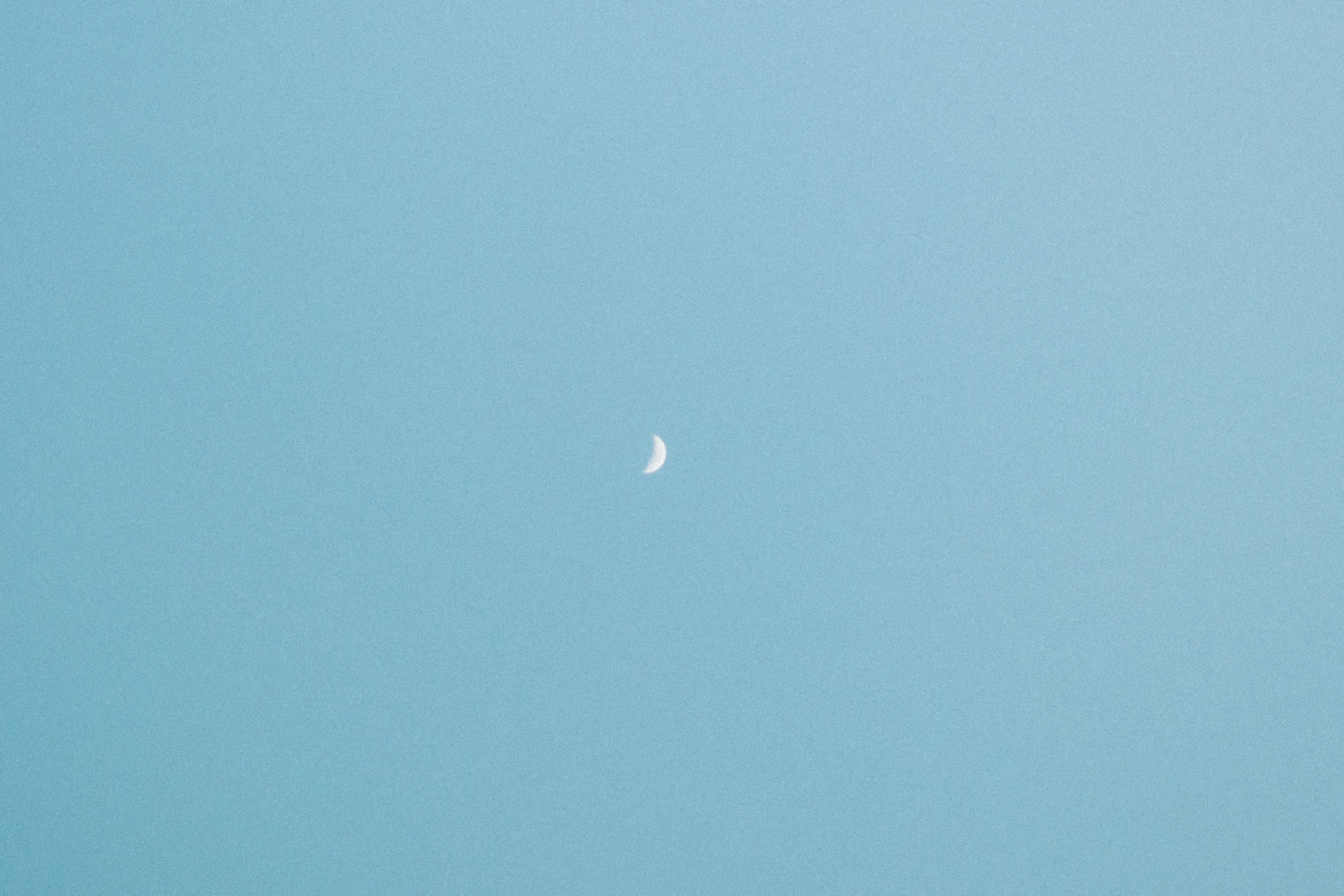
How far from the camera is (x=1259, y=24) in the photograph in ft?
6.13

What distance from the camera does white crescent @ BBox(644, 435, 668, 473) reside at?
183cm

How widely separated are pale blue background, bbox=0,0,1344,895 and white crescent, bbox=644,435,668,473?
0.6 inches

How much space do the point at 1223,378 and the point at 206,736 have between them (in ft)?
6.26

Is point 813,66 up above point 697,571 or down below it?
above

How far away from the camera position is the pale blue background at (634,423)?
6.00 feet

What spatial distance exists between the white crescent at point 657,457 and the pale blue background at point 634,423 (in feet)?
0.05

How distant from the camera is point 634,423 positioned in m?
1.83

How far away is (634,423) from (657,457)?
0.07m

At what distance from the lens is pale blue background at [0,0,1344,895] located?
1.83m

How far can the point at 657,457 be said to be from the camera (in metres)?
1.83

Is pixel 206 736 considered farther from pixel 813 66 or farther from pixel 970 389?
pixel 813 66

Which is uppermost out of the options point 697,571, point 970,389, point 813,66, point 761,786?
point 813,66

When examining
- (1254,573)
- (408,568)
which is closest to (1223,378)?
(1254,573)

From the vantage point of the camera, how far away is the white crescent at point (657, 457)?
6.01ft
